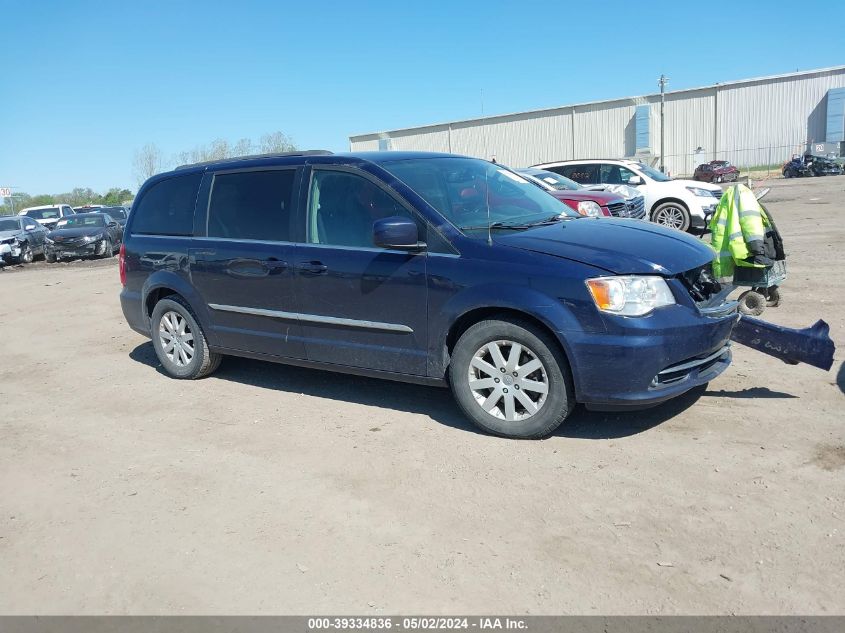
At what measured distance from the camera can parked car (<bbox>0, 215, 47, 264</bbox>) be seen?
72.4 feet

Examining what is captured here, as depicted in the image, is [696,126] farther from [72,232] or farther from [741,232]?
[741,232]

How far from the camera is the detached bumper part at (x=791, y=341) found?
4.81 m

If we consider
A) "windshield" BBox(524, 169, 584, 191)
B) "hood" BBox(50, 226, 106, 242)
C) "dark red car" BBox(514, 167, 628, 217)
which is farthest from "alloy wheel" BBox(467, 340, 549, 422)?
"hood" BBox(50, 226, 106, 242)

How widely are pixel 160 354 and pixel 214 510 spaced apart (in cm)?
316

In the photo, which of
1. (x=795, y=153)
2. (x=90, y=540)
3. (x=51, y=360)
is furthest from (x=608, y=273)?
(x=795, y=153)

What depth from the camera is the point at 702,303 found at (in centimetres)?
464

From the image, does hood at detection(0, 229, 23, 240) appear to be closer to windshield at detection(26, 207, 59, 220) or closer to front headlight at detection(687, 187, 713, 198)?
windshield at detection(26, 207, 59, 220)

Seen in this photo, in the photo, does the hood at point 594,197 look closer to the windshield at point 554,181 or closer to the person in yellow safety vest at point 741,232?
the windshield at point 554,181

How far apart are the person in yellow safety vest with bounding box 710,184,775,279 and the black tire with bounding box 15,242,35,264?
70.2ft

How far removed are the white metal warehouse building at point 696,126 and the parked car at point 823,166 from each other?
21.4ft

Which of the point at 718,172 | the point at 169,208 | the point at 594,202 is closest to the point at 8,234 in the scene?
the point at 594,202

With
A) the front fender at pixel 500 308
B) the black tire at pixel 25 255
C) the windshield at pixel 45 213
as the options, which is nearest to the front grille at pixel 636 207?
the front fender at pixel 500 308

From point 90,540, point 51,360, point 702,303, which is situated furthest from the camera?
point 51,360

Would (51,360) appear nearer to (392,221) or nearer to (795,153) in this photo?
(392,221)
